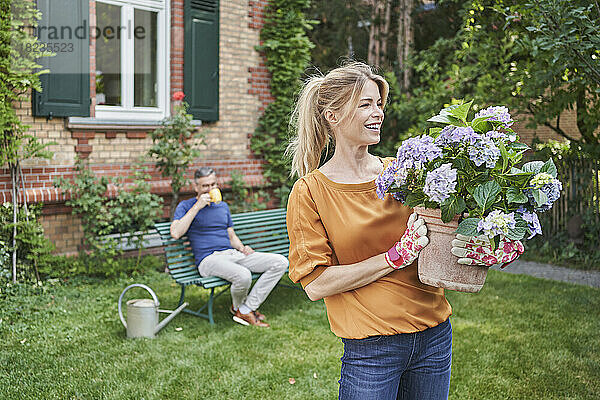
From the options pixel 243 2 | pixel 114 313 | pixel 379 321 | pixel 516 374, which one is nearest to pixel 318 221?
pixel 379 321

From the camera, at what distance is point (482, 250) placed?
1907mm

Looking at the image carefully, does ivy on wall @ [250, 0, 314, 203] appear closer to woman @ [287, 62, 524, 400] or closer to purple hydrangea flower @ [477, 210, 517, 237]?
woman @ [287, 62, 524, 400]

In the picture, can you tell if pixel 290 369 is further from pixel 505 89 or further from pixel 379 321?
pixel 505 89

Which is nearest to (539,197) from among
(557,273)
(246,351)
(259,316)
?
(246,351)

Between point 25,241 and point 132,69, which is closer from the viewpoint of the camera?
point 25,241

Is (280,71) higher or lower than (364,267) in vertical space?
higher

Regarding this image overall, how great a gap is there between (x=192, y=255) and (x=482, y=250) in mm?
4442

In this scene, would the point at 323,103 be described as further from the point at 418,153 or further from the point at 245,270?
the point at 245,270

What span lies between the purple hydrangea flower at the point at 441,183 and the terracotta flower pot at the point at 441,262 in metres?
0.09

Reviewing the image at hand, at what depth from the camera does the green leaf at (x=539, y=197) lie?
1.89 m

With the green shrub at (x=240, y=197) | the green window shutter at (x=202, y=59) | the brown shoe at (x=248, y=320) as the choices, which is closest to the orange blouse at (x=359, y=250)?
the brown shoe at (x=248, y=320)

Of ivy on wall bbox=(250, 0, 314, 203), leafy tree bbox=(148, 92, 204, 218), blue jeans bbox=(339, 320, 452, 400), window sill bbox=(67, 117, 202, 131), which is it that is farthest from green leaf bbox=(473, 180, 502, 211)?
ivy on wall bbox=(250, 0, 314, 203)

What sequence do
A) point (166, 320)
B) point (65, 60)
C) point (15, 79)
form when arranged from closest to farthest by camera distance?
1. point (166, 320)
2. point (15, 79)
3. point (65, 60)

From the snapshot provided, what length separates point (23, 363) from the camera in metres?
4.61
